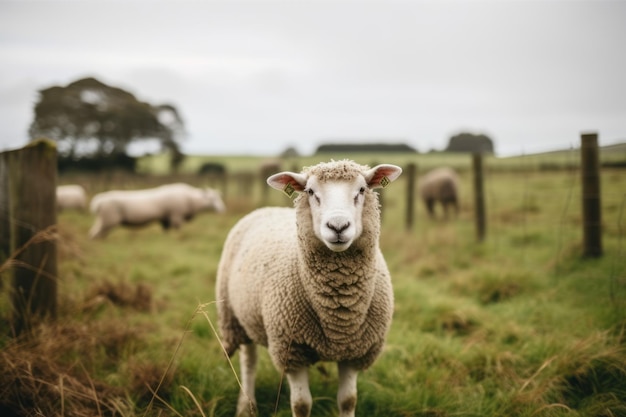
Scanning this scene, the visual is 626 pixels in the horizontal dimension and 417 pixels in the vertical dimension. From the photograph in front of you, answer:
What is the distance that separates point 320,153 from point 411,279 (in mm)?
14039

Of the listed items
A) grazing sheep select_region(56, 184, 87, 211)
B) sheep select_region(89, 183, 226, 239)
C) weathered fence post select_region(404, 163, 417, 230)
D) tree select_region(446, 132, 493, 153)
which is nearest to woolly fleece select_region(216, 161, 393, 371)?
tree select_region(446, 132, 493, 153)

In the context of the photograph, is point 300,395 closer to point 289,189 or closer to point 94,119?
point 289,189

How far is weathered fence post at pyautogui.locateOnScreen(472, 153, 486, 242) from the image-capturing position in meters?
7.12

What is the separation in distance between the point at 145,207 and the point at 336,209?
9.95 metres

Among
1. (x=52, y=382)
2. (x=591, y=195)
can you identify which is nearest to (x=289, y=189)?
(x=52, y=382)

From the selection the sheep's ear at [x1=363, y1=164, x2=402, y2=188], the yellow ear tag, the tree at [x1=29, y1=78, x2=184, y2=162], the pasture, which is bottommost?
the pasture

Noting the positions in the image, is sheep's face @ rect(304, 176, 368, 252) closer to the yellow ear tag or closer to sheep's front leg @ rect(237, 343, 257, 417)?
the yellow ear tag

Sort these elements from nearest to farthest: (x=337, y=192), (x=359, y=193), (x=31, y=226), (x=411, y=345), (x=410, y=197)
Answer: (x=337, y=192) < (x=359, y=193) < (x=31, y=226) < (x=411, y=345) < (x=410, y=197)

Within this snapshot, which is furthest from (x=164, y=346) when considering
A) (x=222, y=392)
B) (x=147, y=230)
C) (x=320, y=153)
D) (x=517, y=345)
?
(x=320, y=153)

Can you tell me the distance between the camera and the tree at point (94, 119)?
2077 centimetres

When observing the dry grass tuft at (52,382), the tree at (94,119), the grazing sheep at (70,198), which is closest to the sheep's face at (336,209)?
the dry grass tuft at (52,382)

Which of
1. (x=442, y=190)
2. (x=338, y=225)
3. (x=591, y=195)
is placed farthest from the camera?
(x=442, y=190)

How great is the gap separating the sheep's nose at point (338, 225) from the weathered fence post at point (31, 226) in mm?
2607

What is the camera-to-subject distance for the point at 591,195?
4730mm
